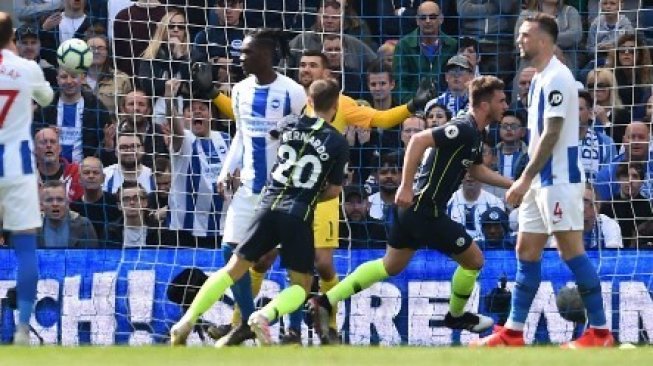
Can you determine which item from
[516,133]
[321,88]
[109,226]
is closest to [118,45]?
[109,226]

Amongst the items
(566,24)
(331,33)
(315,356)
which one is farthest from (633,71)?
(315,356)

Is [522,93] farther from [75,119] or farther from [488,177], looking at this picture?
[75,119]

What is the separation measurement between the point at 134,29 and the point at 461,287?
509cm

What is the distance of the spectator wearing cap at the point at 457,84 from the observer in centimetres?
1780

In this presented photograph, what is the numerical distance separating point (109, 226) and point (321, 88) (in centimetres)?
451

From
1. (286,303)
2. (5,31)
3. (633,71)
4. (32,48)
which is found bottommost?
(286,303)

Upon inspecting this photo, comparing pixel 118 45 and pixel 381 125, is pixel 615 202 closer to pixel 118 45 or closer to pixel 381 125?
pixel 381 125

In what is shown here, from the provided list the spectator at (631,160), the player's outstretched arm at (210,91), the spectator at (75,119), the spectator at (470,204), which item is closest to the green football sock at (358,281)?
the player's outstretched arm at (210,91)

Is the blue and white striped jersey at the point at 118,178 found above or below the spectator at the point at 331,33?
below

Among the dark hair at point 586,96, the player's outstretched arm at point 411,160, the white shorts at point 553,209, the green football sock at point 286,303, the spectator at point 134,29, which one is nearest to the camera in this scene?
the green football sock at point 286,303

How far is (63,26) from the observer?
19.4 meters

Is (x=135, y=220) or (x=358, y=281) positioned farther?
(x=135, y=220)

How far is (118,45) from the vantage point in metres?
18.6

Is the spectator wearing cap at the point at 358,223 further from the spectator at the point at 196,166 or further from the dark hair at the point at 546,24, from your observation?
the dark hair at the point at 546,24
